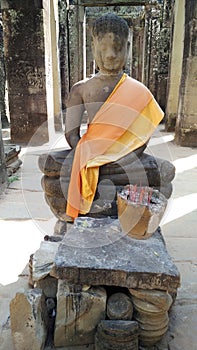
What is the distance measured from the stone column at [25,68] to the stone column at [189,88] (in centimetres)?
262

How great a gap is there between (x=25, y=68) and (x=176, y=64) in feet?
11.0

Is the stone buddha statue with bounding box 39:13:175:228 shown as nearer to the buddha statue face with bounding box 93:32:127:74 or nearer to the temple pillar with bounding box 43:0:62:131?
the buddha statue face with bounding box 93:32:127:74

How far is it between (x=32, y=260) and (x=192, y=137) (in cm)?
494

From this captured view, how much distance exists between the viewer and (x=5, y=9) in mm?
5988

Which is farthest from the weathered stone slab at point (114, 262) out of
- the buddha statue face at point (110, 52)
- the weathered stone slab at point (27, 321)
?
the buddha statue face at point (110, 52)

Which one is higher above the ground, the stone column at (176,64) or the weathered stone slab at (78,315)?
the stone column at (176,64)

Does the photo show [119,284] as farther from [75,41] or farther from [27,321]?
[75,41]

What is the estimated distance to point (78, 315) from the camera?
5.20 ft

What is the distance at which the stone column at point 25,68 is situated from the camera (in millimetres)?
5910

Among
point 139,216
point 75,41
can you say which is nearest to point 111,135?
point 139,216

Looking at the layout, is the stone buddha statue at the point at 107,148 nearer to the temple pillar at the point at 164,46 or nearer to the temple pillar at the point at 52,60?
the temple pillar at the point at 52,60

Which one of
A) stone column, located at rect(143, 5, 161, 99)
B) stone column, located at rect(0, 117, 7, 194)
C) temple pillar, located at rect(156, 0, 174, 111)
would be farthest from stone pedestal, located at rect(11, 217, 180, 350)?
stone column, located at rect(143, 5, 161, 99)

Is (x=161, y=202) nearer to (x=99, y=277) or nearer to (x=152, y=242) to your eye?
(x=152, y=242)

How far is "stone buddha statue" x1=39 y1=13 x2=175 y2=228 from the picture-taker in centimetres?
223
